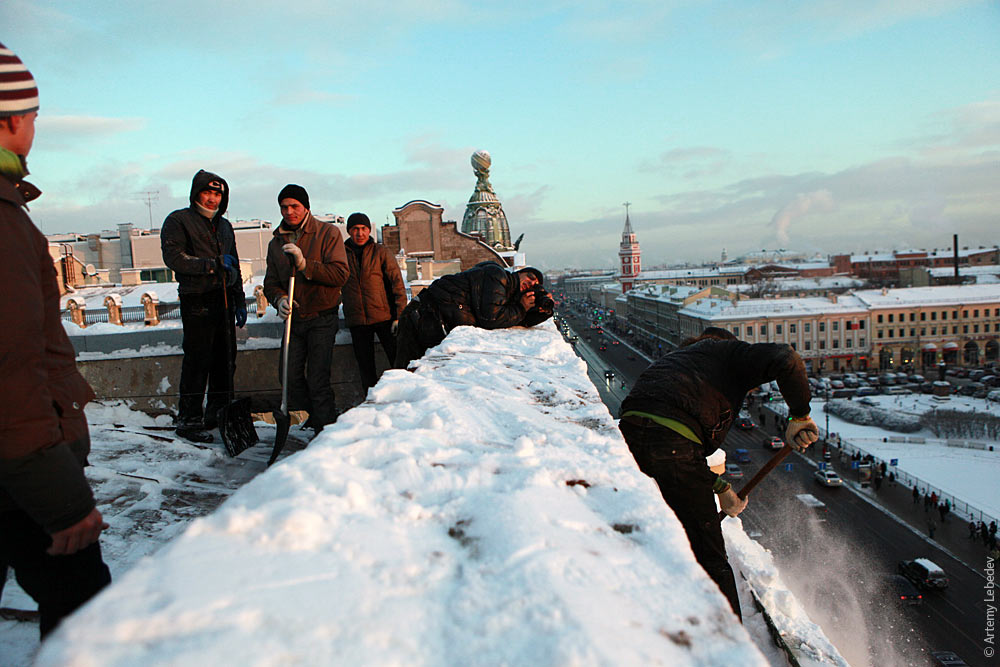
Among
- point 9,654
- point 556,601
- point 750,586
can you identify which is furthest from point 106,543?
point 750,586

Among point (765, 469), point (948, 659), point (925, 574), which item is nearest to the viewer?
point (765, 469)

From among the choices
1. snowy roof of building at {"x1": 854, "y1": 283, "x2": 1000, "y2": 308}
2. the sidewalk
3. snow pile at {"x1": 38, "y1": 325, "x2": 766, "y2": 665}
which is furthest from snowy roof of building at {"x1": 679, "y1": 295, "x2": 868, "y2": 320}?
snow pile at {"x1": 38, "y1": 325, "x2": 766, "y2": 665}

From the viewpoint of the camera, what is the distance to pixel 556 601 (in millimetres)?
1121

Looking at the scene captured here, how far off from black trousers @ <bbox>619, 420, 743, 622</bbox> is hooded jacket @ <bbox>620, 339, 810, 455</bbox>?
116mm

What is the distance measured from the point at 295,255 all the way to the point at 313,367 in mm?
874

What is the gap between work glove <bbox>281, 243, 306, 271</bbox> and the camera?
453cm

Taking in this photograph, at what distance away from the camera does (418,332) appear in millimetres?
5383

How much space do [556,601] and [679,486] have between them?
5.96 feet

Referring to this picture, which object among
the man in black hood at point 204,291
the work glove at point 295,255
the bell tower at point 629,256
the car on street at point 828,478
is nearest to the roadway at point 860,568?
the car on street at point 828,478

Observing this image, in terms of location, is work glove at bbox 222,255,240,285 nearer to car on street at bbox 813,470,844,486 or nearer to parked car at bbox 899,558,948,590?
parked car at bbox 899,558,948,590

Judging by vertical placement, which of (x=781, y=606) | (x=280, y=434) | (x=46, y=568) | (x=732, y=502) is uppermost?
(x=46, y=568)

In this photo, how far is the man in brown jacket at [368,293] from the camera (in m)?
5.80

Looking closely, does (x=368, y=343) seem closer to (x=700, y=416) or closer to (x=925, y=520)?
(x=700, y=416)

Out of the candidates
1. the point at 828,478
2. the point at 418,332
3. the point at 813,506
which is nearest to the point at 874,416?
the point at 828,478
